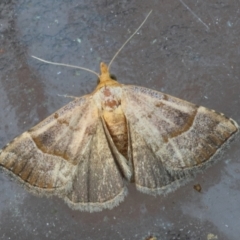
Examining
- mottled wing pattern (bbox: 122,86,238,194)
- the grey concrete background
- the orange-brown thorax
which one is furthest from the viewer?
the grey concrete background

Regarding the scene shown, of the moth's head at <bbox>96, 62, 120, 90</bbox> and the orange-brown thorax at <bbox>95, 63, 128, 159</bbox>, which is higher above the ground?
the moth's head at <bbox>96, 62, 120, 90</bbox>

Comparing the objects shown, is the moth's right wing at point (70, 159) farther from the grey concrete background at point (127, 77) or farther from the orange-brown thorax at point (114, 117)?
the grey concrete background at point (127, 77)

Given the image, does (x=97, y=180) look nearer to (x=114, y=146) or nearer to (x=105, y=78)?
(x=114, y=146)

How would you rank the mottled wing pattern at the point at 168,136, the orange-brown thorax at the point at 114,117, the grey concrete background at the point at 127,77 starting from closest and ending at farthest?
the mottled wing pattern at the point at 168,136 < the orange-brown thorax at the point at 114,117 < the grey concrete background at the point at 127,77

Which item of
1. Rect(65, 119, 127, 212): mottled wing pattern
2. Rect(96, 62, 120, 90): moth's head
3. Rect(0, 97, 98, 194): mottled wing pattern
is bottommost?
Rect(65, 119, 127, 212): mottled wing pattern

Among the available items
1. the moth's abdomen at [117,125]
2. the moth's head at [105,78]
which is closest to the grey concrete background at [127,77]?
the moth's head at [105,78]

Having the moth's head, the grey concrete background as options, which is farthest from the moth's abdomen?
the grey concrete background

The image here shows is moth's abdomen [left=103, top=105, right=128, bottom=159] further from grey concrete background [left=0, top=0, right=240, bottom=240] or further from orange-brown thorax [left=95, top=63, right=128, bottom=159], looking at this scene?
grey concrete background [left=0, top=0, right=240, bottom=240]

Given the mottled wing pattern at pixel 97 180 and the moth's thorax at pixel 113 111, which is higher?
the moth's thorax at pixel 113 111
